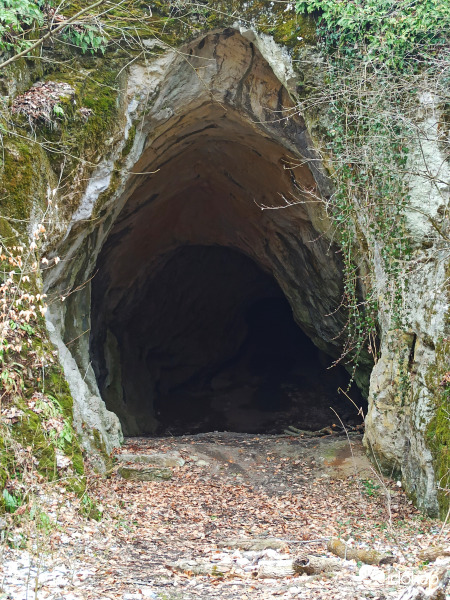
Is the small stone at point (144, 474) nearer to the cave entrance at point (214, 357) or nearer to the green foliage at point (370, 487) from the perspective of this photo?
the green foliage at point (370, 487)

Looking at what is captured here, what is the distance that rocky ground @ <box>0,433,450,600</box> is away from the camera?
4012mm

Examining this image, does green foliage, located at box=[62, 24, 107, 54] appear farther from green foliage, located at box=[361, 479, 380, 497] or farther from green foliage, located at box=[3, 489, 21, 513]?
green foliage, located at box=[361, 479, 380, 497]

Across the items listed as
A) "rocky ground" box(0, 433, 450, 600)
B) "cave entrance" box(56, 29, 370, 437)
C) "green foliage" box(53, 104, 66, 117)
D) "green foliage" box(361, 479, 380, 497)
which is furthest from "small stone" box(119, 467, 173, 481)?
"green foliage" box(53, 104, 66, 117)

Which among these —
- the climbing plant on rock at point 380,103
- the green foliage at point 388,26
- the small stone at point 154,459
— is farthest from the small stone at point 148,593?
the green foliage at point 388,26

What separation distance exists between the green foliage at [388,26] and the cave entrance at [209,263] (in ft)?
3.02

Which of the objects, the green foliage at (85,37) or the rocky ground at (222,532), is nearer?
the rocky ground at (222,532)

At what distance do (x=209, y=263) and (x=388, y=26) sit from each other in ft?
30.8

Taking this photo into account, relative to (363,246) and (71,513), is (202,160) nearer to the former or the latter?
(363,246)

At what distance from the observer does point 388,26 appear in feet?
22.4

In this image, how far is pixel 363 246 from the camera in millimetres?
7574

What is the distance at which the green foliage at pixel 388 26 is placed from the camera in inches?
263

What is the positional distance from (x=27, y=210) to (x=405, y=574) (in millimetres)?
5050

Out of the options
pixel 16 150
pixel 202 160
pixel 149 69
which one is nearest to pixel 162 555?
pixel 16 150

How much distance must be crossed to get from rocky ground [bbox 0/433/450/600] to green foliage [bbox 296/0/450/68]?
5057 millimetres
